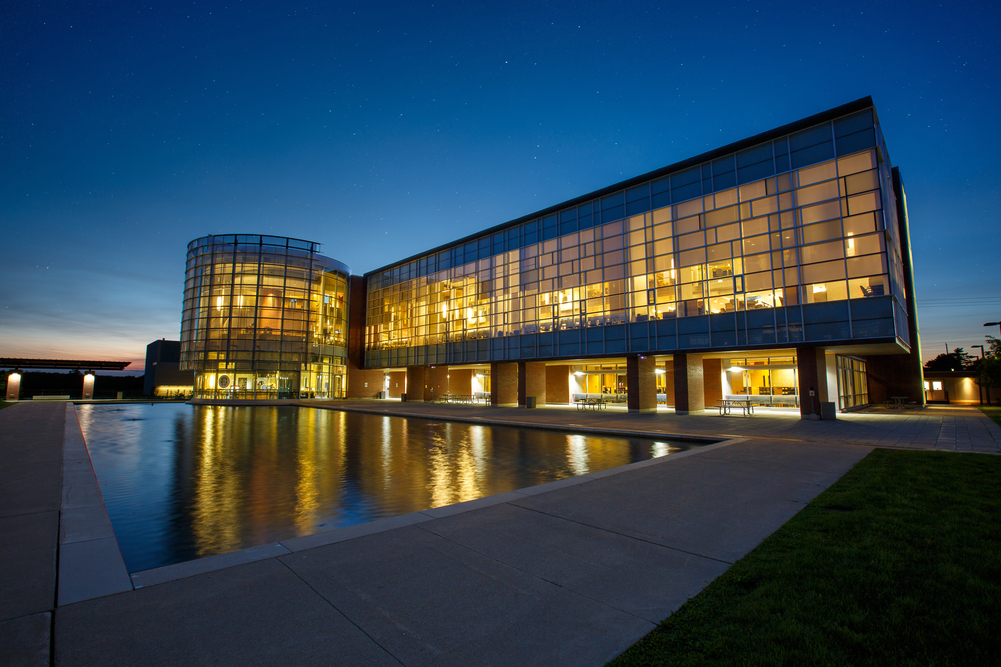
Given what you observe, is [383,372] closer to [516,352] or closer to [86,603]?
[516,352]

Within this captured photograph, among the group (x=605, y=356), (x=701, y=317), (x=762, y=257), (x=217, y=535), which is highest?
(x=762, y=257)

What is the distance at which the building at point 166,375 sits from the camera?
236ft

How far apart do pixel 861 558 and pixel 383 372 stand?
6501cm

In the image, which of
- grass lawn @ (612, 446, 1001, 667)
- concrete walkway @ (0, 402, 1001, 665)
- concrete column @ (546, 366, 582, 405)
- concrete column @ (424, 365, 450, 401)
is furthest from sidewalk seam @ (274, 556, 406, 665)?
concrete column @ (424, 365, 450, 401)

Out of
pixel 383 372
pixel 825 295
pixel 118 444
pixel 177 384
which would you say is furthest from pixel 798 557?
pixel 177 384

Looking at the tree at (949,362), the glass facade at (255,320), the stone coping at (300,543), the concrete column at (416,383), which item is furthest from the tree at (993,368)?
the glass facade at (255,320)

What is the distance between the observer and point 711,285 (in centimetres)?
3059

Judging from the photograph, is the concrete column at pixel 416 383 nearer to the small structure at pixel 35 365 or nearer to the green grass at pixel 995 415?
the small structure at pixel 35 365

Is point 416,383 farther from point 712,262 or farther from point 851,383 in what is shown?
point 851,383

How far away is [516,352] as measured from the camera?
42.1 metres

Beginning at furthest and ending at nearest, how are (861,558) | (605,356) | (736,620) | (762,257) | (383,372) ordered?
(383,372) < (605,356) < (762,257) < (861,558) < (736,620)

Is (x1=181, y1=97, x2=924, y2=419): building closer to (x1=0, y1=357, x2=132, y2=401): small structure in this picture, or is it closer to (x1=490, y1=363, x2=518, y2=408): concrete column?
(x1=490, y1=363, x2=518, y2=408): concrete column

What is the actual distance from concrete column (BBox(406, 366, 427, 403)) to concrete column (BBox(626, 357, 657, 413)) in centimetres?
2647

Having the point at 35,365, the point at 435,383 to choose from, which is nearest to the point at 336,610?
the point at 435,383
